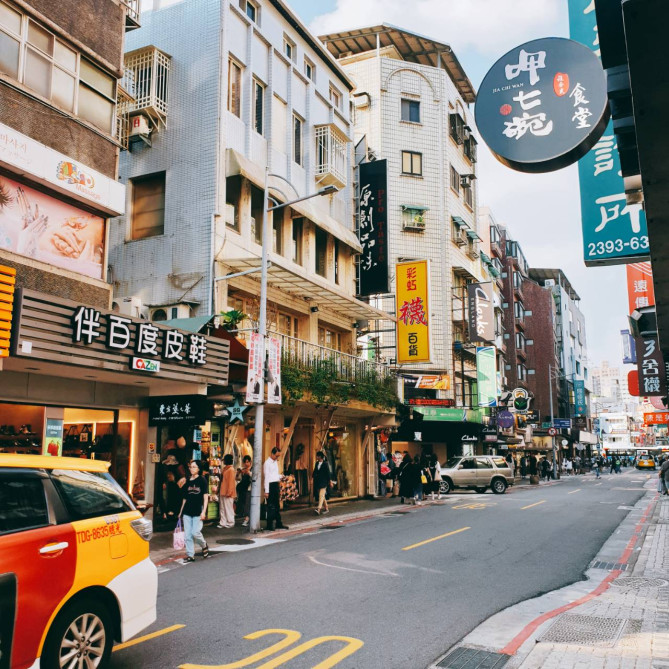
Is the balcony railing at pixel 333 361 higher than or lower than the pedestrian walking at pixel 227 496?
higher

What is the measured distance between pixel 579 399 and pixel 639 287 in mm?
74879

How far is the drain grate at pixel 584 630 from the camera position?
6.52 meters

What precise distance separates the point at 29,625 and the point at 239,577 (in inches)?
225

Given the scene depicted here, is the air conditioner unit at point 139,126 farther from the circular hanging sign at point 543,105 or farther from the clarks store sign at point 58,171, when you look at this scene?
the circular hanging sign at point 543,105

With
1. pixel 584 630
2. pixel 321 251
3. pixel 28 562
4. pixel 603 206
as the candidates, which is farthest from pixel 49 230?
pixel 321 251

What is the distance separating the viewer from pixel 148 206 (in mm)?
20062

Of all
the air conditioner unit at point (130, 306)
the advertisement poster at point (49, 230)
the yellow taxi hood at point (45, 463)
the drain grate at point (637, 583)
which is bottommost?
the drain grate at point (637, 583)

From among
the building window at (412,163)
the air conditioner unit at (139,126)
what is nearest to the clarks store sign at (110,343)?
the air conditioner unit at (139,126)

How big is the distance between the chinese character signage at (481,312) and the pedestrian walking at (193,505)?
2844 centimetres

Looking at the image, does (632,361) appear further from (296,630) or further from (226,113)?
(296,630)

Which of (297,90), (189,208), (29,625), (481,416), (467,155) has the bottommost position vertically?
(29,625)

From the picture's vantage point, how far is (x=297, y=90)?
948 inches

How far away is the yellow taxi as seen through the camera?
4641mm

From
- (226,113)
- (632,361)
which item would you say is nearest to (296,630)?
(226,113)
